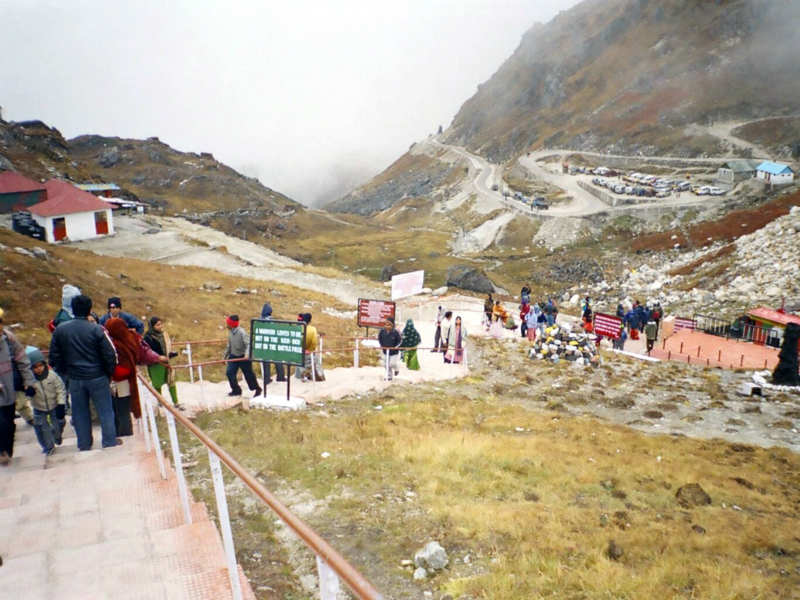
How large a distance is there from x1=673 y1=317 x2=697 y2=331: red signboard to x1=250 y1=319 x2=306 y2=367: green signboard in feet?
92.0

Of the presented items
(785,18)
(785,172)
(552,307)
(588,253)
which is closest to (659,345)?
(552,307)

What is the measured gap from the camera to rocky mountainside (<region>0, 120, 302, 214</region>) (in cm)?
9038

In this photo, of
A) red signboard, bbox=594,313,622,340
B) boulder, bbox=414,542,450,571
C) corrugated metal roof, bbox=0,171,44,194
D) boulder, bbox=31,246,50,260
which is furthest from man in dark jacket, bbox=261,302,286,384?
corrugated metal roof, bbox=0,171,44,194

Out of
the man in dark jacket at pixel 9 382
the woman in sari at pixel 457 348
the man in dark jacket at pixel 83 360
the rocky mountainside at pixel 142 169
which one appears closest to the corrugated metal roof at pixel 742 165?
the woman in sari at pixel 457 348

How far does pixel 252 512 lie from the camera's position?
312 inches

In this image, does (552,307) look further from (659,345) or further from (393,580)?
(393,580)

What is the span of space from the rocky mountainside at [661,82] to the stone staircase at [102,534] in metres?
112

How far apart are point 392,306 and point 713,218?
6460 centimetres

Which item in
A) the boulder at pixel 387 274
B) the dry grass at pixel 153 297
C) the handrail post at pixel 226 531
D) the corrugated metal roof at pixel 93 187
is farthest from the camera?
the corrugated metal roof at pixel 93 187

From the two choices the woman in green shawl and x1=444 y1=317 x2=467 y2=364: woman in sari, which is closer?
the woman in green shawl

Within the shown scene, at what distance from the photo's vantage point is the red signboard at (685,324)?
3325 cm

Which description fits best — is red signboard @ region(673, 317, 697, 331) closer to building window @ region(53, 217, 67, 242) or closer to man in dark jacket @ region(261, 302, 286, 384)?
man in dark jacket @ region(261, 302, 286, 384)

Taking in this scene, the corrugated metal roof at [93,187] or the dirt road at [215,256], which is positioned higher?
the corrugated metal roof at [93,187]

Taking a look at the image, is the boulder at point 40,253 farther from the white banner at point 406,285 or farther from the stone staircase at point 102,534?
the stone staircase at point 102,534
